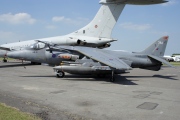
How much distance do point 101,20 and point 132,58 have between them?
10.9 metres

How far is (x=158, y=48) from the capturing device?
17.8 meters

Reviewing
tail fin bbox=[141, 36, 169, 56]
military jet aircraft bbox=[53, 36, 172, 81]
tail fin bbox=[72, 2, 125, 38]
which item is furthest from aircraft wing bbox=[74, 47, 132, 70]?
A: tail fin bbox=[72, 2, 125, 38]

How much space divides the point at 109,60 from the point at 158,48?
5987 millimetres

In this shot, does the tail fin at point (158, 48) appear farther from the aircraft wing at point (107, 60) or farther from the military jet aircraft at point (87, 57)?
the aircraft wing at point (107, 60)

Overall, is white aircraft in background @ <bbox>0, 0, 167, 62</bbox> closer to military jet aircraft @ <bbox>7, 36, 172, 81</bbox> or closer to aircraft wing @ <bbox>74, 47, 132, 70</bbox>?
military jet aircraft @ <bbox>7, 36, 172, 81</bbox>

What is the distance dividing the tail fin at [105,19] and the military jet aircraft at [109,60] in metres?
8.89

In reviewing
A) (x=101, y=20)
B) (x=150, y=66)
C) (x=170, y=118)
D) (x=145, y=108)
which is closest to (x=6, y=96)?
(x=145, y=108)

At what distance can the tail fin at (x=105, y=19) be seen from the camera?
84.8ft

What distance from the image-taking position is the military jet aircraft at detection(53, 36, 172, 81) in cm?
1380

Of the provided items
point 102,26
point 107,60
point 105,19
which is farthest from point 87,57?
point 105,19

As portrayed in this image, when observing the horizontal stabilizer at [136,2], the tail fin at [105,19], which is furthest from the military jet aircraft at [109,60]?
the horizontal stabilizer at [136,2]

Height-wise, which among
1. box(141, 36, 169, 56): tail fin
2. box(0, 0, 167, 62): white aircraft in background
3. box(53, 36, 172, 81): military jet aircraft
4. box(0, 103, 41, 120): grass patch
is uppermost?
box(0, 0, 167, 62): white aircraft in background

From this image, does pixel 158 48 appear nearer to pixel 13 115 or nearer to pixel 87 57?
pixel 87 57

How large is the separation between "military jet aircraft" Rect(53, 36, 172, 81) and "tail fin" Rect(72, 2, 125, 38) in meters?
8.89
